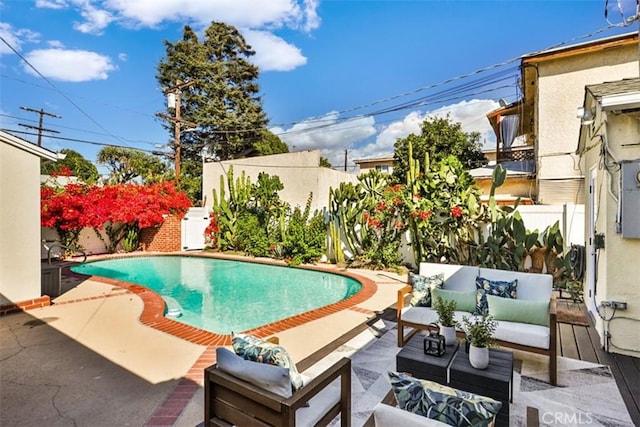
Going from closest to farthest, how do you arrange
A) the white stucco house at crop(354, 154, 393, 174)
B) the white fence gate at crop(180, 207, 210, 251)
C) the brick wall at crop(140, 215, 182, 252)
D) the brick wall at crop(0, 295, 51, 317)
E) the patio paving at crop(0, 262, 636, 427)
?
the patio paving at crop(0, 262, 636, 427)
the brick wall at crop(0, 295, 51, 317)
the brick wall at crop(140, 215, 182, 252)
the white fence gate at crop(180, 207, 210, 251)
the white stucco house at crop(354, 154, 393, 174)

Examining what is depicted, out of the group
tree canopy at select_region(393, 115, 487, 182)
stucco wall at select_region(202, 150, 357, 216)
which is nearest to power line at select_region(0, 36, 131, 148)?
stucco wall at select_region(202, 150, 357, 216)

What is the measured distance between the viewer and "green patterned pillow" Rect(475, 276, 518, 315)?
4.49 meters

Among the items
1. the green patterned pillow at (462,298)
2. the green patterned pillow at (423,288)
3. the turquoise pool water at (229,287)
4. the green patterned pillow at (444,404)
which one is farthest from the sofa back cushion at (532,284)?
the turquoise pool water at (229,287)

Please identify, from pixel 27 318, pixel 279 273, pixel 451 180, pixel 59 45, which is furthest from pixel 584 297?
pixel 59 45

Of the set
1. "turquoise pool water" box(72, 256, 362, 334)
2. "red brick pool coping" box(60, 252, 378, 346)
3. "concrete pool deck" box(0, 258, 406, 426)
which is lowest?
"turquoise pool water" box(72, 256, 362, 334)

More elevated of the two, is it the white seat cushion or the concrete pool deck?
the white seat cushion

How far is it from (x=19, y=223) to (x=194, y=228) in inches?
433

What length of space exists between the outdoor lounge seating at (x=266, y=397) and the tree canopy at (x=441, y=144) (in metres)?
19.0

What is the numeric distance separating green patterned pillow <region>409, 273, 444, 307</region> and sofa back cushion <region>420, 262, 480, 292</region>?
0.12 metres

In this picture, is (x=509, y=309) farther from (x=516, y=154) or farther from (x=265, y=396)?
(x=516, y=154)

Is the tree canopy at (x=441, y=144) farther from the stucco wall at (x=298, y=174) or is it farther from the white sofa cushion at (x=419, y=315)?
the white sofa cushion at (x=419, y=315)

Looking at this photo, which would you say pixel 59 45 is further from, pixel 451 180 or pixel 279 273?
pixel 451 180

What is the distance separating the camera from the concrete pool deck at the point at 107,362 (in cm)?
318

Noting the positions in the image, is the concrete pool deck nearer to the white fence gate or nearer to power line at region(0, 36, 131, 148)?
power line at region(0, 36, 131, 148)
